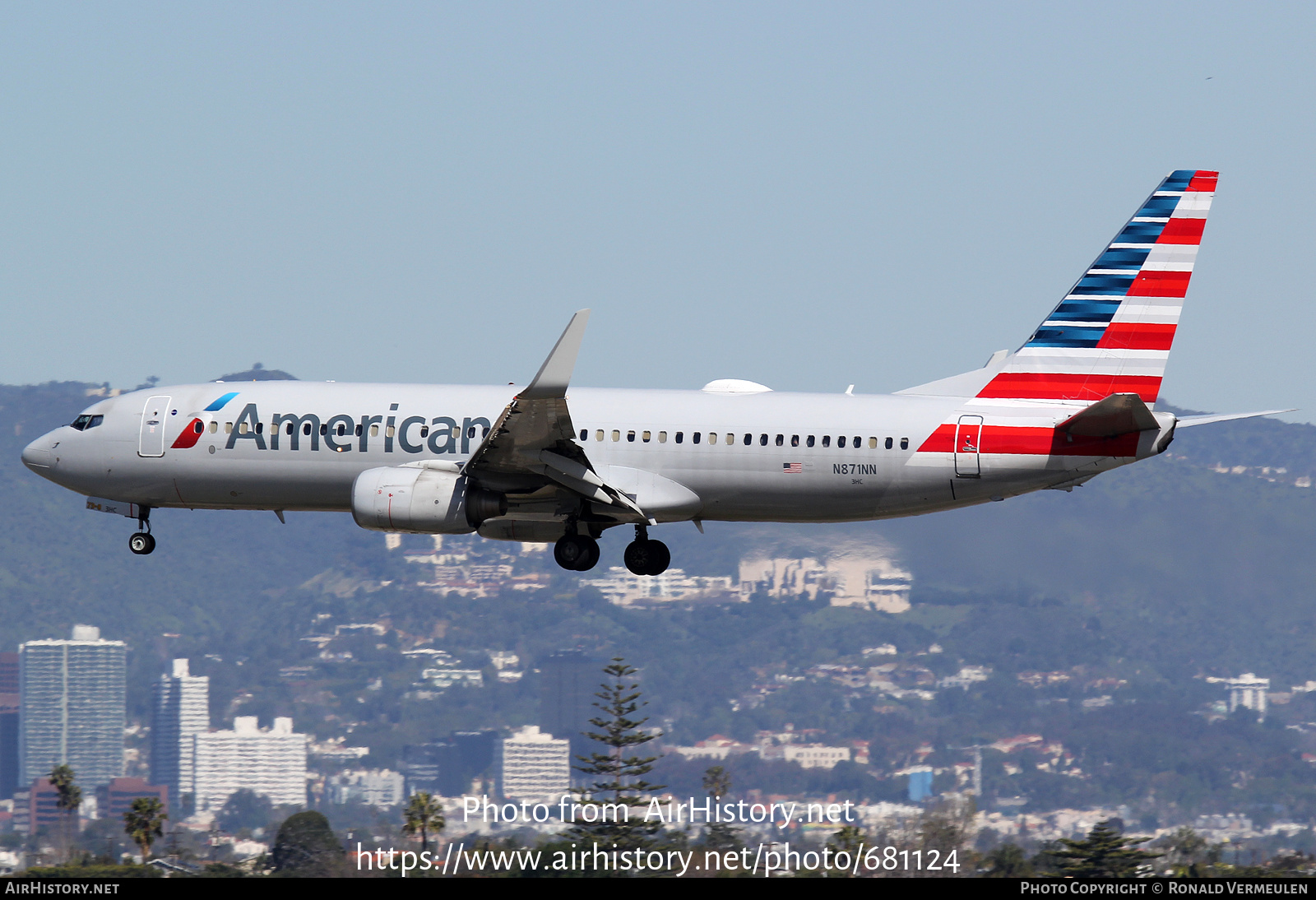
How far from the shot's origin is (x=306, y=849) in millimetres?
74812

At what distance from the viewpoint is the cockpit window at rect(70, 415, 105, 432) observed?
49.8 meters

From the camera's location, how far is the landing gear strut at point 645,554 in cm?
4825

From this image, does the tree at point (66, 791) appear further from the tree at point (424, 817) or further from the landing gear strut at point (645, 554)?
the landing gear strut at point (645, 554)

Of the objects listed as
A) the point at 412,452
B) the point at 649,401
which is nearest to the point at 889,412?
the point at 649,401

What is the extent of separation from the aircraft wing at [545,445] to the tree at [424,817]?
41.2 meters

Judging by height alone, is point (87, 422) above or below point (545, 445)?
above

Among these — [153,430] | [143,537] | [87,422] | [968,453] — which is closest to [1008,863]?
[968,453]

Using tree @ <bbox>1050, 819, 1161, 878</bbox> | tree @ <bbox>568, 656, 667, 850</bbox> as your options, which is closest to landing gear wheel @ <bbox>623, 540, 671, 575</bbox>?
tree @ <bbox>1050, 819, 1161, 878</bbox>

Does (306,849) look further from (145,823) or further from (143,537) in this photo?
(143,537)

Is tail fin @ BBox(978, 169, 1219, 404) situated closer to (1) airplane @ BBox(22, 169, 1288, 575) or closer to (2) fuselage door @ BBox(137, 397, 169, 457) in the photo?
(1) airplane @ BBox(22, 169, 1288, 575)

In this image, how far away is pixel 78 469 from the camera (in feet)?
163

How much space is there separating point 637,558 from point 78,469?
1706cm

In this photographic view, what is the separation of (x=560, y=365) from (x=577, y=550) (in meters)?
8.13

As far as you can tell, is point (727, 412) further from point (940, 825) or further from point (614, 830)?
point (940, 825)
